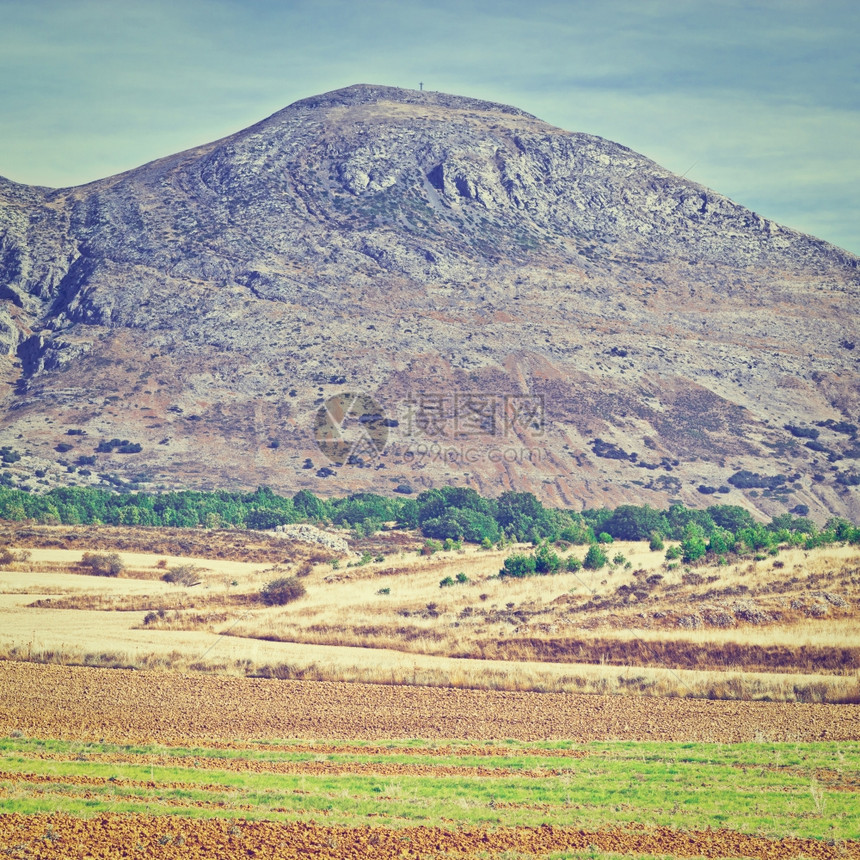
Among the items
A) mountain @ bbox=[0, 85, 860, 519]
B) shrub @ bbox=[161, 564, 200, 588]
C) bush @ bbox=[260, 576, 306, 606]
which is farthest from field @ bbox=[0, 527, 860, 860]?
mountain @ bbox=[0, 85, 860, 519]

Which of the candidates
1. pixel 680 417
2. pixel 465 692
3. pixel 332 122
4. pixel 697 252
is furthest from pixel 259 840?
pixel 332 122

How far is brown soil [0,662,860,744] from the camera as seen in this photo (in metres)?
21.1

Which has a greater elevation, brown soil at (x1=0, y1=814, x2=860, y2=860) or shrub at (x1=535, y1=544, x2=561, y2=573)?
shrub at (x1=535, y1=544, x2=561, y2=573)

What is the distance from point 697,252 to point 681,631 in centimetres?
14507

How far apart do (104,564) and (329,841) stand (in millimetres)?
Result: 34355

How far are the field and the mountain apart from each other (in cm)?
7194

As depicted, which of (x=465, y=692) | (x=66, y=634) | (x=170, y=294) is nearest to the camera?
(x=465, y=692)

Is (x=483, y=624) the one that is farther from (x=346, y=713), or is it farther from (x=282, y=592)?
(x=346, y=713)

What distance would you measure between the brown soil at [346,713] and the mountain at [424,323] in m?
81.8

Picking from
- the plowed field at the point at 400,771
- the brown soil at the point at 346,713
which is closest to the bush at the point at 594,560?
the brown soil at the point at 346,713

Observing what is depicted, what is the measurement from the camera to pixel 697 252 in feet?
547

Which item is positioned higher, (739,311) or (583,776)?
(739,311)

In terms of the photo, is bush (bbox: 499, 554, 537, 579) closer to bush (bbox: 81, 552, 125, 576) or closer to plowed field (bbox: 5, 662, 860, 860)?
bush (bbox: 81, 552, 125, 576)

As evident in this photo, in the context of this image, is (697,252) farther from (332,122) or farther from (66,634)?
(66,634)
